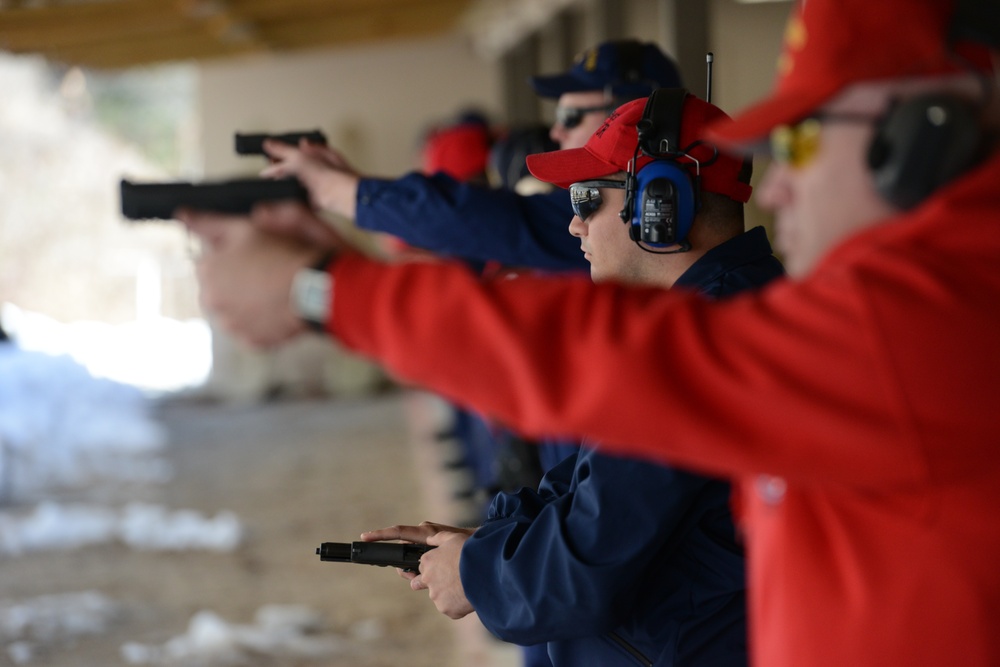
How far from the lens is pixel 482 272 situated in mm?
4539

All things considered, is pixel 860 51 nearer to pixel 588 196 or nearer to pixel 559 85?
pixel 588 196

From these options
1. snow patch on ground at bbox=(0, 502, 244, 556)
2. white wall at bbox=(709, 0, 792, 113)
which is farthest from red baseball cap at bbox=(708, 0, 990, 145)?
white wall at bbox=(709, 0, 792, 113)

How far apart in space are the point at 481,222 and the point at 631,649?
54.8 inches

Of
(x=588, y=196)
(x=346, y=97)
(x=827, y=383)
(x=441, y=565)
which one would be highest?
(x=346, y=97)

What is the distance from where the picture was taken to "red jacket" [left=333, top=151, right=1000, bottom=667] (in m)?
0.91

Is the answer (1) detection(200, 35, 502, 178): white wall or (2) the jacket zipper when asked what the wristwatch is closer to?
(2) the jacket zipper

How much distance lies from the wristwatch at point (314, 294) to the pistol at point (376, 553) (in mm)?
703

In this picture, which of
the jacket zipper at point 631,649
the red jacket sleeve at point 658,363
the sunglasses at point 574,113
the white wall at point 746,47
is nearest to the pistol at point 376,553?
the jacket zipper at point 631,649

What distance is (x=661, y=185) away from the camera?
1.66 m

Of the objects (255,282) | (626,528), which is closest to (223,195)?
(255,282)

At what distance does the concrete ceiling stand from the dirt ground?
2.74 meters

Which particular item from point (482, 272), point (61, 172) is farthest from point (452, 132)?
point (61, 172)

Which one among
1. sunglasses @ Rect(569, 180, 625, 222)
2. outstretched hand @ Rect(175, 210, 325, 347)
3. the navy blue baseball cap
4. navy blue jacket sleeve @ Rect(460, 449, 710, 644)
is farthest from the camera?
the navy blue baseball cap

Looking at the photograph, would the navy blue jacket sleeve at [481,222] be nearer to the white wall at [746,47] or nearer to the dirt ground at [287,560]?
the dirt ground at [287,560]
